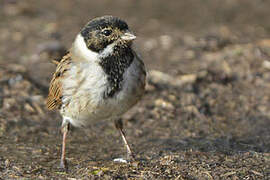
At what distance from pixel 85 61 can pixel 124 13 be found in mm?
6436

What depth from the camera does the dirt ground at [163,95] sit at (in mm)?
5801

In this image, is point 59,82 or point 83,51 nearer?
point 83,51

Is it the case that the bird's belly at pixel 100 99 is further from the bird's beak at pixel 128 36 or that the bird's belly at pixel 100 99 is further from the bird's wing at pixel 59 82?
the bird's beak at pixel 128 36

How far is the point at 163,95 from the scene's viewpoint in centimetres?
816

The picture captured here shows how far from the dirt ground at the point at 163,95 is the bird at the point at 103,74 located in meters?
0.74

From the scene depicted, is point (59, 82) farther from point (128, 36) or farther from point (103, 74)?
point (128, 36)

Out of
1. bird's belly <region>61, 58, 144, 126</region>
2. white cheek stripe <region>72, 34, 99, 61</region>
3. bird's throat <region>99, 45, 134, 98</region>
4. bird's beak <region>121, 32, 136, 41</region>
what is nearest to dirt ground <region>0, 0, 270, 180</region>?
bird's belly <region>61, 58, 144, 126</region>

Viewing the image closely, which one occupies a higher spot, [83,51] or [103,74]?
[83,51]

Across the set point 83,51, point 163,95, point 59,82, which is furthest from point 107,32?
point 163,95

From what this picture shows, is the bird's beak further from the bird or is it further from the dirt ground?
the dirt ground

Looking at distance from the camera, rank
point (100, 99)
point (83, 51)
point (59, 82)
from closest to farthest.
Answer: point (100, 99)
point (83, 51)
point (59, 82)

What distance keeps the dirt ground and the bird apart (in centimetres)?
74

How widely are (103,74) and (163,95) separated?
2799 mm

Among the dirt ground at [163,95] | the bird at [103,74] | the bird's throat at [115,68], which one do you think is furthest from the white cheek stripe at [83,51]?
the dirt ground at [163,95]
